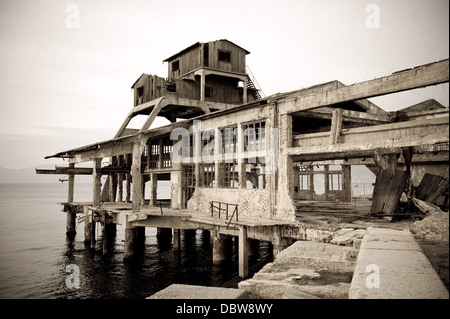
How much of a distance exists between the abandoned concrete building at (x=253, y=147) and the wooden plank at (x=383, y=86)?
1.4 inches

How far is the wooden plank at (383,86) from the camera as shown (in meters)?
9.62

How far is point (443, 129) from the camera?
957 centimetres

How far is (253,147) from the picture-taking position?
54.9 feet

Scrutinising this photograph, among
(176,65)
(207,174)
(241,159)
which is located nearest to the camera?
(241,159)

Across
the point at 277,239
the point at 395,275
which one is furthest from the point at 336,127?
the point at 395,275

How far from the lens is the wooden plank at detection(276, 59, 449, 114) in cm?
962

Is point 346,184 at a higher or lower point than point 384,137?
lower

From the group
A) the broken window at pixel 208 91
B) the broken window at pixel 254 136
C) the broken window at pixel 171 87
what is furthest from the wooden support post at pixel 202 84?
the broken window at pixel 254 136

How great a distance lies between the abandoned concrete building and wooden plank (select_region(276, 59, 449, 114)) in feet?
0.11

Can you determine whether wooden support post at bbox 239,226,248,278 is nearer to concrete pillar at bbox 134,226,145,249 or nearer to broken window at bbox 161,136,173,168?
broken window at bbox 161,136,173,168

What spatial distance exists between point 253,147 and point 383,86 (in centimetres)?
728

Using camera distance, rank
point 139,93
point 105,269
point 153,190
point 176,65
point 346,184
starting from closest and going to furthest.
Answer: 1. point 105,269
2. point 153,190
3. point 346,184
4. point 139,93
5. point 176,65

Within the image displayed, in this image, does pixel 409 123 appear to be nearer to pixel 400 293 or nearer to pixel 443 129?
pixel 443 129

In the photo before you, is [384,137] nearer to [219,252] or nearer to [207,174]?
[219,252]
